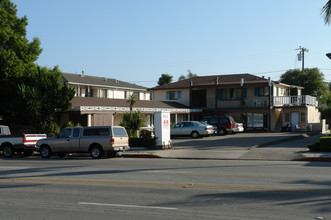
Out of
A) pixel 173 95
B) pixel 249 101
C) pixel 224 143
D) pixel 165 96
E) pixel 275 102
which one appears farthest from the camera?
pixel 165 96

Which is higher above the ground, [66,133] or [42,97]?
[42,97]

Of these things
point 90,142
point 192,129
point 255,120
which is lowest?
point 90,142

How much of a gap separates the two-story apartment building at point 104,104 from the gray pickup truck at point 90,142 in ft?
27.0

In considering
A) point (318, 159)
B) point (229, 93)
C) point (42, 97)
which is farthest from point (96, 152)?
point (229, 93)

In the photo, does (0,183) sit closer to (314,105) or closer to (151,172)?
(151,172)

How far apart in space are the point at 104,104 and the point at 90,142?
1431cm

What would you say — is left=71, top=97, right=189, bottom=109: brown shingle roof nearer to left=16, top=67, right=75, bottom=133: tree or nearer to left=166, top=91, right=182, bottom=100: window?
left=166, top=91, right=182, bottom=100: window

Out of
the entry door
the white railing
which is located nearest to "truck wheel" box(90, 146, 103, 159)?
the white railing

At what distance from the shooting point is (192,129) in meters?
34.8

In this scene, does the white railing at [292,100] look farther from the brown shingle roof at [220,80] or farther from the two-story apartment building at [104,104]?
the two-story apartment building at [104,104]

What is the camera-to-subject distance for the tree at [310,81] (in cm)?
6272

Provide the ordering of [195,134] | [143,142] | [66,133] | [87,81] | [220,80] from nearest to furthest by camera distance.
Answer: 1. [66,133]
2. [143,142]
3. [195,134]
4. [87,81]
5. [220,80]

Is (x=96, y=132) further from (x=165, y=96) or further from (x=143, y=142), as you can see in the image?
(x=165, y=96)

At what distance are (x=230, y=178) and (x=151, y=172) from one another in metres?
3.15
